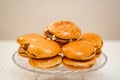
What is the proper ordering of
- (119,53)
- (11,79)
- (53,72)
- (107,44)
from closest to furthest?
(53,72)
(11,79)
(119,53)
(107,44)

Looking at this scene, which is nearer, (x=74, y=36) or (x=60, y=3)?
(x=74, y=36)

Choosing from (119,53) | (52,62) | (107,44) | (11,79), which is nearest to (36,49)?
(52,62)

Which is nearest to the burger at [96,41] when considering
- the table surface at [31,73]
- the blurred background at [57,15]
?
the table surface at [31,73]

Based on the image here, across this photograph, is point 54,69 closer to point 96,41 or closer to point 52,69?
point 52,69

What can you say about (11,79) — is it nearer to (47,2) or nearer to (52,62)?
(52,62)

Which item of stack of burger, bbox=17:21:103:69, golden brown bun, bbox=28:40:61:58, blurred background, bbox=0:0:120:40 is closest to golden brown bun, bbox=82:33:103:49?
stack of burger, bbox=17:21:103:69

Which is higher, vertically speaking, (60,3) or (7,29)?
(60,3)

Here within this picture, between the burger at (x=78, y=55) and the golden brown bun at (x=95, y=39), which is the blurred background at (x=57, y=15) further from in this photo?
the burger at (x=78, y=55)
